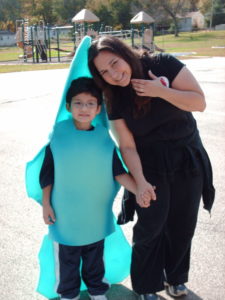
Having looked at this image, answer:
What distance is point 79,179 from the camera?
202 centimetres

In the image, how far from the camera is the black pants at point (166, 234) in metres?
2.06

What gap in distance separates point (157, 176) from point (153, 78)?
0.53m

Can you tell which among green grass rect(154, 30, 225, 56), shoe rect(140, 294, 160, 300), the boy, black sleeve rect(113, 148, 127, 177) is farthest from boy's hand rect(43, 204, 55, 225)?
green grass rect(154, 30, 225, 56)

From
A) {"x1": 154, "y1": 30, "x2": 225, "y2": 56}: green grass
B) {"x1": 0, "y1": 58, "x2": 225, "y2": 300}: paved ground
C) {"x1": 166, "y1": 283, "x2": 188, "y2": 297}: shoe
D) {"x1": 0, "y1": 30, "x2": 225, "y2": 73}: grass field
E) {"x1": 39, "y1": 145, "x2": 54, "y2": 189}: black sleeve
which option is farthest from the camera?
{"x1": 154, "y1": 30, "x2": 225, "y2": 56}: green grass

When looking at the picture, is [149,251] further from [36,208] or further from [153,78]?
[36,208]

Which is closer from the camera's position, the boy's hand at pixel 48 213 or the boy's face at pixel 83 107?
the boy's face at pixel 83 107

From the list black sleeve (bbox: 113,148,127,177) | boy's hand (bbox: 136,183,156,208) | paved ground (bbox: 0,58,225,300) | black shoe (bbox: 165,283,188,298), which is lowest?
paved ground (bbox: 0,58,225,300)

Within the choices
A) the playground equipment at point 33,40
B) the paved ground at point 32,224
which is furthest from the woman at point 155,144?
the playground equipment at point 33,40

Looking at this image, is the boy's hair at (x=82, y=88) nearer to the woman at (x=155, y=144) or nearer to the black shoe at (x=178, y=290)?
the woman at (x=155, y=144)

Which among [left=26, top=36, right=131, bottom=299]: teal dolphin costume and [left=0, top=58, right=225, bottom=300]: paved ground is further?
[left=0, top=58, right=225, bottom=300]: paved ground

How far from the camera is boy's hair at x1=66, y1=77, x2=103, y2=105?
6.46 ft

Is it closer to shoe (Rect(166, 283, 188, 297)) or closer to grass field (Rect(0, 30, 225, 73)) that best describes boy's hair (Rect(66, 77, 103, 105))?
shoe (Rect(166, 283, 188, 297))

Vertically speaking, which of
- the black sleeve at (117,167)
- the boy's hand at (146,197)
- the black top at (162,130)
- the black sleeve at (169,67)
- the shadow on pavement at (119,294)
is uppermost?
the black sleeve at (169,67)

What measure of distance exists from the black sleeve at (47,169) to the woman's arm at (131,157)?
0.38 meters
